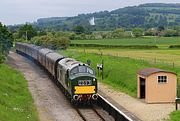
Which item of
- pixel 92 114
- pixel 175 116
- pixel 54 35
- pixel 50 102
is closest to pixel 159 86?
pixel 92 114

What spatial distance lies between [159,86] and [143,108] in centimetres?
299

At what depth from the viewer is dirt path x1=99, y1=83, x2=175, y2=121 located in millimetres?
24395

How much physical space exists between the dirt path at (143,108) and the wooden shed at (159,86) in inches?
29.2

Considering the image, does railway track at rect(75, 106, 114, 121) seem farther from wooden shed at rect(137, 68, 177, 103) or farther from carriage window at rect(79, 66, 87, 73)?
wooden shed at rect(137, 68, 177, 103)

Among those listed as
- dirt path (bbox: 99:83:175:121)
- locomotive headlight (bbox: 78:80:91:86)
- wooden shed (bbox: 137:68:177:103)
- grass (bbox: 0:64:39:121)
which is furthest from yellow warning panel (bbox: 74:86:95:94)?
wooden shed (bbox: 137:68:177:103)

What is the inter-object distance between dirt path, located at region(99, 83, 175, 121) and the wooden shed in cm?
74

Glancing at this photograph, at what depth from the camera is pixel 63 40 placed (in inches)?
3792

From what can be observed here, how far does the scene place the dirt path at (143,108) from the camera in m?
24.4

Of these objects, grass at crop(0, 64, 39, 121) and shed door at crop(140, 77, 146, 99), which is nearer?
grass at crop(0, 64, 39, 121)

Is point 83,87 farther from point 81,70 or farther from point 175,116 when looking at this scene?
point 175,116

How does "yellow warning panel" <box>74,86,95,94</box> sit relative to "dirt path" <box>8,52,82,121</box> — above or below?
above

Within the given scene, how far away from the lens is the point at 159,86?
29.6 meters

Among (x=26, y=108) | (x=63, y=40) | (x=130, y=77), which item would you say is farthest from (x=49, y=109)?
(x=63, y=40)

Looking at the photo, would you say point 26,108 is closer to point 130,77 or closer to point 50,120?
point 50,120
